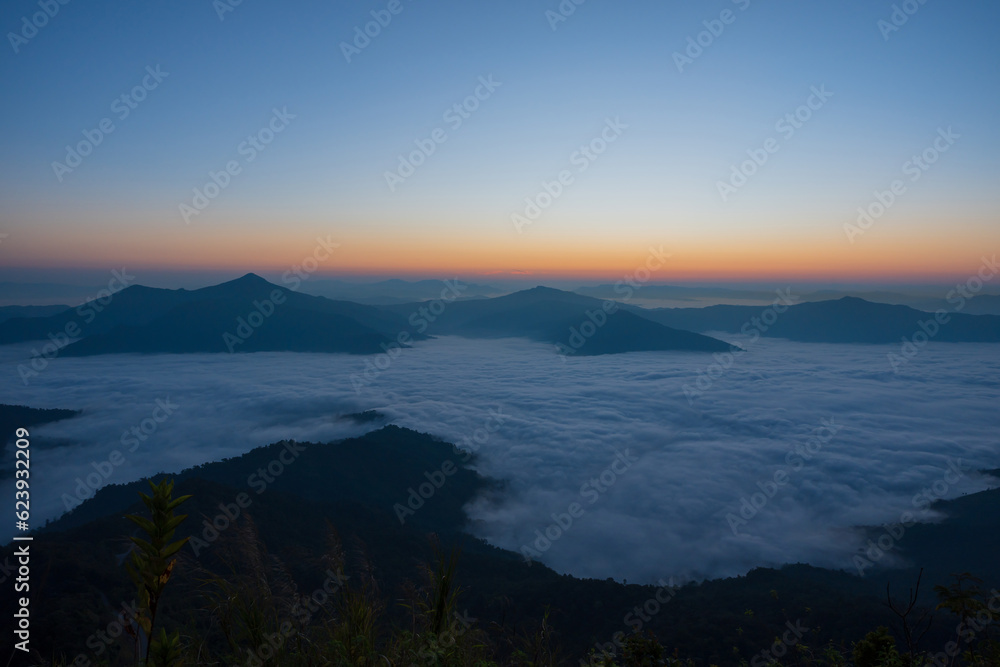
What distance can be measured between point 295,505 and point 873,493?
64.4m

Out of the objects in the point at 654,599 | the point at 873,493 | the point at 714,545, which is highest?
the point at 654,599

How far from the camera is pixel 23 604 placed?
4195mm

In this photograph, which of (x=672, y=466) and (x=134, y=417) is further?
(x=134, y=417)

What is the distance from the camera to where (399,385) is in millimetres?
116875

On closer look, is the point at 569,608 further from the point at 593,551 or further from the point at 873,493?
the point at 873,493

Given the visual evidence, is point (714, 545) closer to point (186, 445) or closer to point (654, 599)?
point (654, 599)

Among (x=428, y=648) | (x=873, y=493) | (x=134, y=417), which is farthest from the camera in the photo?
(x=134, y=417)

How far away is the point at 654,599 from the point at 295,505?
2369 cm

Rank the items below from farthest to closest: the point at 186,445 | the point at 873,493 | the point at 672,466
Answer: the point at 186,445
the point at 672,466
the point at 873,493

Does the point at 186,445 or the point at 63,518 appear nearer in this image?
the point at 63,518

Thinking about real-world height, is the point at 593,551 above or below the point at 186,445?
below

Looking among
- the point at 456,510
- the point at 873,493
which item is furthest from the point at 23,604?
the point at 873,493

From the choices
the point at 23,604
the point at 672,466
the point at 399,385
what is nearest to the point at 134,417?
the point at 399,385

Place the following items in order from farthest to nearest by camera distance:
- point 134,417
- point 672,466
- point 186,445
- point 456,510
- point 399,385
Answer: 1. point 399,385
2. point 134,417
3. point 186,445
4. point 672,466
5. point 456,510
